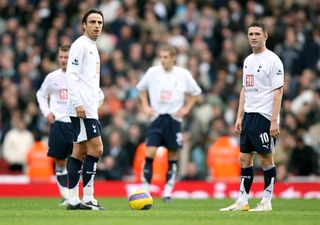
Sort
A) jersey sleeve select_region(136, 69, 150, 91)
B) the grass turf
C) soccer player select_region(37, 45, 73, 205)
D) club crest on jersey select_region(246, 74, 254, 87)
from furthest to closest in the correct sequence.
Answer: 1. jersey sleeve select_region(136, 69, 150, 91)
2. soccer player select_region(37, 45, 73, 205)
3. club crest on jersey select_region(246, 74, 254, 87)
4. the grass turf

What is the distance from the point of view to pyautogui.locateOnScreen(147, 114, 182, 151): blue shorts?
62.0ft

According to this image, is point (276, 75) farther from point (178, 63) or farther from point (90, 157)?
point (178, 63)

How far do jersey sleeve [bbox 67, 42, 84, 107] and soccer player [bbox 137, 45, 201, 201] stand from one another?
15.4ft

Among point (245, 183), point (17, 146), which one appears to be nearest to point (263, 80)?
point (245, 183)

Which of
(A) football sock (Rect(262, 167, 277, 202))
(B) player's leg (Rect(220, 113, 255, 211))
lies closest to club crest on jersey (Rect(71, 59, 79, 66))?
(B) player's leg (Rect(220, 113, 255, 211))

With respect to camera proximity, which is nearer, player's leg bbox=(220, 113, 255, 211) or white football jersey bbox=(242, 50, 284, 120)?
white football jersey bbox=(242, 50, 284, 120)

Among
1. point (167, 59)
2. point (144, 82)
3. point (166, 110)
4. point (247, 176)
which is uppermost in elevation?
point (167, 59)

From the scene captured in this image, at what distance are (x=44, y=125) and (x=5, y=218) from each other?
12295mm

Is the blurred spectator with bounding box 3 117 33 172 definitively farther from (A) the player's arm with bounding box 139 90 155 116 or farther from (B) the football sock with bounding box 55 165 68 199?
(B) the football sock with bounding box 55 165 68 199

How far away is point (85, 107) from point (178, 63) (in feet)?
40.5

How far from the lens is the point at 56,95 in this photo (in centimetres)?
1720

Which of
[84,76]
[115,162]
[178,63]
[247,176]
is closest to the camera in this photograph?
[84,76]

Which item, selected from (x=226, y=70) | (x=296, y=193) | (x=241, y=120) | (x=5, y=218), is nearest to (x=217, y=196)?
(x=296, y=193)

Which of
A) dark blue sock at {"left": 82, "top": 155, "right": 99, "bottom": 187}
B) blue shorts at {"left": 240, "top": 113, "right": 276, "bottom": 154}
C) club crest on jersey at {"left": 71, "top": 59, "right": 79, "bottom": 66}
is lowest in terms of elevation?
dark blue sock at {"left": 82, "top": 155, "right": 99, "bottom": 187}
